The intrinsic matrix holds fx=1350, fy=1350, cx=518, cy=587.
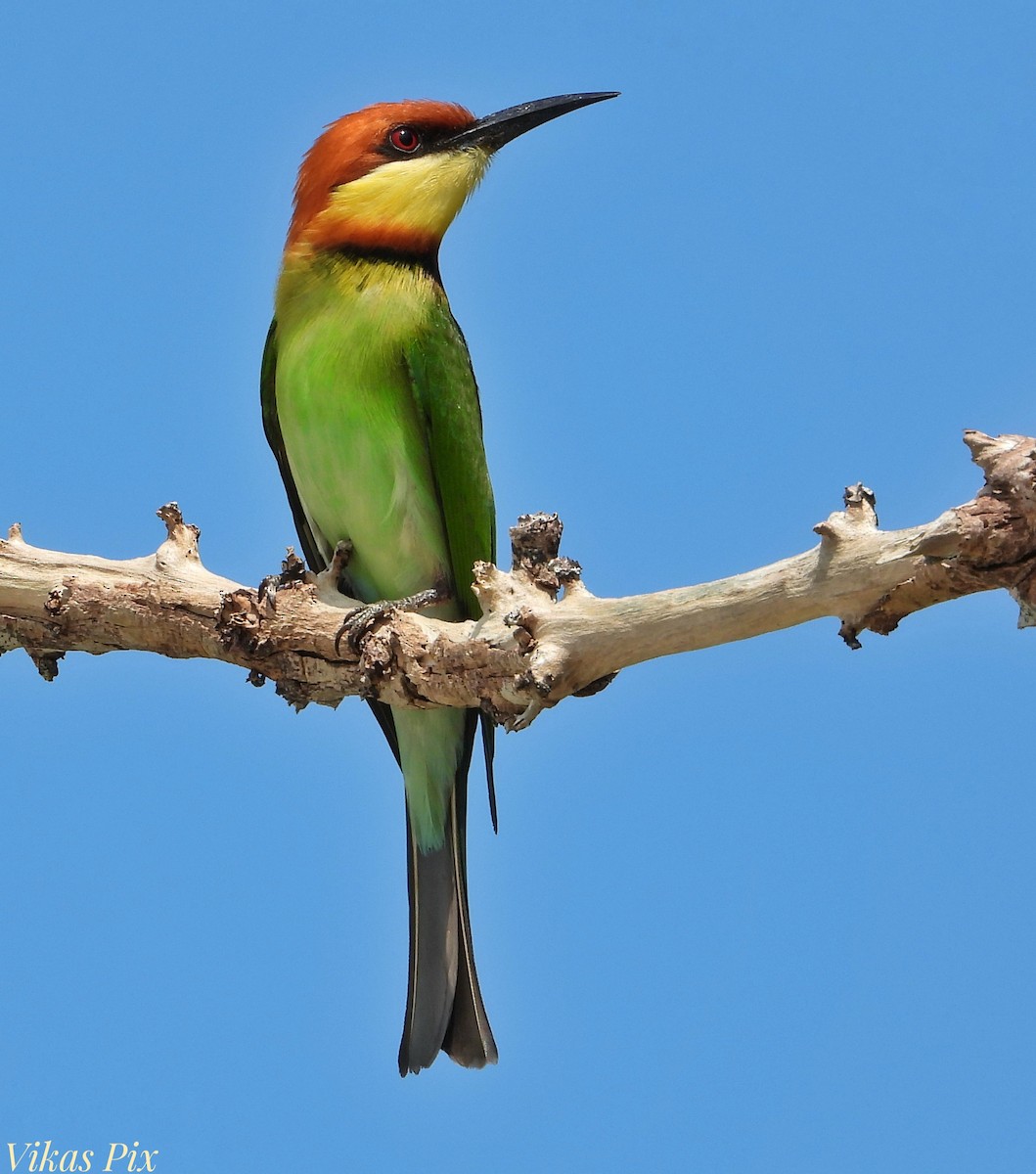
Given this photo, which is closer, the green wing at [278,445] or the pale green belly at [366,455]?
the pale green belly at [366,455]

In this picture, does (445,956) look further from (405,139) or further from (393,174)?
(405,139)

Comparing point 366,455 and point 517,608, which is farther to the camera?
point 366,455

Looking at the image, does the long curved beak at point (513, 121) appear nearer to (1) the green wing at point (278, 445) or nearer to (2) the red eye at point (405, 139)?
(2) the red eye at point (405, 139)

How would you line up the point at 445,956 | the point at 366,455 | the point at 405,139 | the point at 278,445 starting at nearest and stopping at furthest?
the point at 366,455, the point at 445,956, the point at 405,139, the point at 278,445

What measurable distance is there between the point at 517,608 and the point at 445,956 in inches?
56.6

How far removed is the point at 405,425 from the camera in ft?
12.7

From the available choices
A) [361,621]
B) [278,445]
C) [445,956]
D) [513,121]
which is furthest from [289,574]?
[513,121]

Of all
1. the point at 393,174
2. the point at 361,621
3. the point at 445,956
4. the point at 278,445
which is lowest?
the point at 445,956

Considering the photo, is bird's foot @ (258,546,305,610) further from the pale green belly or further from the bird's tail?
the bird's tail

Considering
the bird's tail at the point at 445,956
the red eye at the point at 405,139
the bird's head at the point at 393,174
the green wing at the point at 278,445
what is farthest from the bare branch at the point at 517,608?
the red eye at the point at 405,139

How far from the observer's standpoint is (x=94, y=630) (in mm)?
3664

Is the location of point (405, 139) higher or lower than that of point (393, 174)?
higher

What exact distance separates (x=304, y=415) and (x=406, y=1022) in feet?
5.91

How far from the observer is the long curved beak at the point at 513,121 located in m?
4.25
